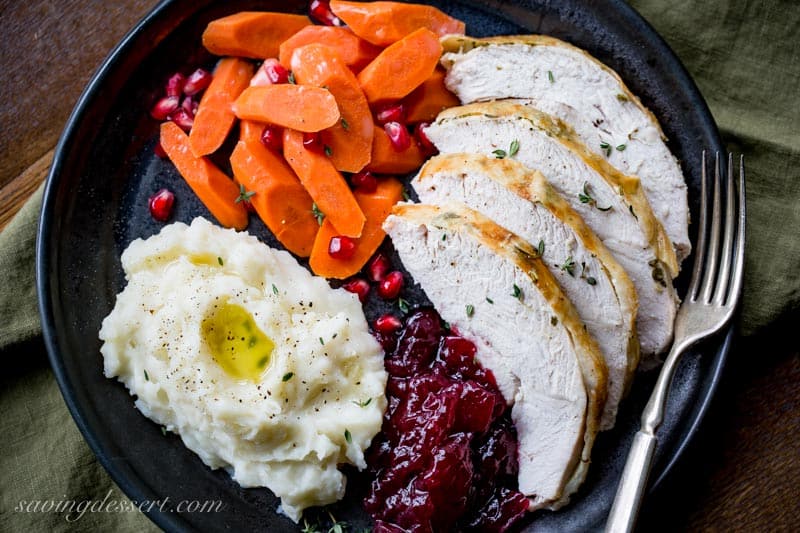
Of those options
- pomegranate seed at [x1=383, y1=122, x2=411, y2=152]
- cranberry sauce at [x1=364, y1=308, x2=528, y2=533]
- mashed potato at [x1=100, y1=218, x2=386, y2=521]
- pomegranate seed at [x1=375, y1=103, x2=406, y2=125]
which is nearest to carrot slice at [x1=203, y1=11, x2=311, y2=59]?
pomegranate seed at [x1=375, y1=103, x2=406, y2=125]

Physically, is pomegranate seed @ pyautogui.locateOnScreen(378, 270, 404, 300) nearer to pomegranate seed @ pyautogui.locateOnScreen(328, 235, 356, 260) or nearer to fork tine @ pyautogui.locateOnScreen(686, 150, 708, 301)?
pomegranate seed @ pyautogui.locateOnScreen(328, 235, 356, 260)

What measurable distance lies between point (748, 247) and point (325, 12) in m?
3.08

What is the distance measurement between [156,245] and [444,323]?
1813 millimetres

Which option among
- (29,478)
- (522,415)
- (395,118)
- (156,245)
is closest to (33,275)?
(156,245)

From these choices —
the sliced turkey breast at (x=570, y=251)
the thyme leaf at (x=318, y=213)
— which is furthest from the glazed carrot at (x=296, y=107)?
the sliced turkey breast at (x=570, y=251)

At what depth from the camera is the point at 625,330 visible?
4.21 m

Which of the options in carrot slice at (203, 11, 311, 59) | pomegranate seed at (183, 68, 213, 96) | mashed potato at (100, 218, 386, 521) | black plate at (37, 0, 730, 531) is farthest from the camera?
pomegranate seed at (183, 68, 213, 96)

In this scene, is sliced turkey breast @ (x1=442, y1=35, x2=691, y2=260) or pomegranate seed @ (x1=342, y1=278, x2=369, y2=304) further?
pomegranate seed @ (x1=342, y1=278, x2=369, y2=304)

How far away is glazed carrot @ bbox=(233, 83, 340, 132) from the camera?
4.45 meters

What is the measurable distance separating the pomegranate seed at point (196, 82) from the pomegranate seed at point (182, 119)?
0.13 metres

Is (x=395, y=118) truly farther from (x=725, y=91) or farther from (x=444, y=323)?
(x=725, y=91)

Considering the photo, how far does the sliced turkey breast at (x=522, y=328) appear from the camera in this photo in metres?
4.18

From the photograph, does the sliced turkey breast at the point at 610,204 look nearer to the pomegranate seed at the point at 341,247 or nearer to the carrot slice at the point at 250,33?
the pomegranate seed at the point at 341,247

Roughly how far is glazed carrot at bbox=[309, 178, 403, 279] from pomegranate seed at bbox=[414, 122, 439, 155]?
35 cm
